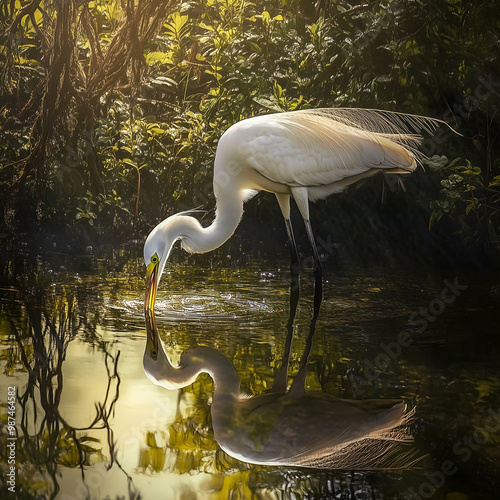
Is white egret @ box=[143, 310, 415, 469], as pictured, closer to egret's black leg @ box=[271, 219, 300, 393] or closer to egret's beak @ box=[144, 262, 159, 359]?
egret's black leg @ box=[271, 219, 300, 393]

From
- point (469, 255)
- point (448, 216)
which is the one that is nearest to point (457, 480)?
point (469, 255)

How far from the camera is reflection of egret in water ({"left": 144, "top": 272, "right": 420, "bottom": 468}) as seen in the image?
208 centimetres

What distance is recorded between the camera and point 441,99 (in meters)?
5.89

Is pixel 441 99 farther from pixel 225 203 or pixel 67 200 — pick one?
pixel 67 200

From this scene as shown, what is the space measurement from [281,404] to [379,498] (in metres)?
0.71

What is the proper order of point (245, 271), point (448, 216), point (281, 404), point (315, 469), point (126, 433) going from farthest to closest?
point (448, 216), point (245, 271), point (281, 404), point (126, 433), point (315, 469)

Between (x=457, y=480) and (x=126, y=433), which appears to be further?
(x=126, y=433)

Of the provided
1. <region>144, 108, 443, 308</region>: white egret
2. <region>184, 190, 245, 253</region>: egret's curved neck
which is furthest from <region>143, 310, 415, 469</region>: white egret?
<region>144, 108, 443, 308</region>: white egret

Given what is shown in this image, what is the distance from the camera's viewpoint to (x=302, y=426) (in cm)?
229

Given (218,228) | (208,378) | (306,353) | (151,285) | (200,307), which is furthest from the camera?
(218,228)

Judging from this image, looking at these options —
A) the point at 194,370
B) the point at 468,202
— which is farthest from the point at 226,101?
the point at 194,370

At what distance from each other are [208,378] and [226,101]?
3.68 meters

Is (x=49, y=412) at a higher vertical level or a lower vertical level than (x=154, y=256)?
lower

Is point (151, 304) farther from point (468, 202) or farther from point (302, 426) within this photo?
point (468, 202)
